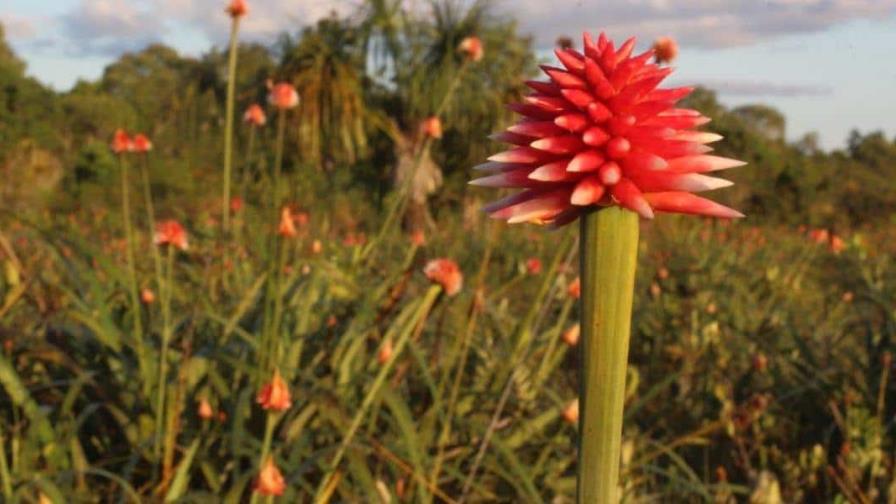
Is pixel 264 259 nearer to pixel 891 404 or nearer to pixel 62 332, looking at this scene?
pixel 62 332

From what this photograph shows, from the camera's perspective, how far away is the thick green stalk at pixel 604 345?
0.66 m

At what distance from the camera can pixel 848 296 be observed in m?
4.39

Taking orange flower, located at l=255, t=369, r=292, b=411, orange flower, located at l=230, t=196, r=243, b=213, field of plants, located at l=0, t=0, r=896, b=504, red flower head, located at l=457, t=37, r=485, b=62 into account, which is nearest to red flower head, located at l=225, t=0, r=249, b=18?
field of plants, located at l=0, t=0, r=896, b=504

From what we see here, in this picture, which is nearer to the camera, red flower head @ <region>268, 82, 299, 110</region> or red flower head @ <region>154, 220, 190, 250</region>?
red flower head @ <region>154, 220, 190, 250</region>

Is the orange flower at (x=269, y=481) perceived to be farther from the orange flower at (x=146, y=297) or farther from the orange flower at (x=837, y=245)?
the orange flower at (x=837, y=245)

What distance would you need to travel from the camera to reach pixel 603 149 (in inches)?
26.2

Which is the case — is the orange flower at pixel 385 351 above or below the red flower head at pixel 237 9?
below

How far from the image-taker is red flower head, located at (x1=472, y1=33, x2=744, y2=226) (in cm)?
65

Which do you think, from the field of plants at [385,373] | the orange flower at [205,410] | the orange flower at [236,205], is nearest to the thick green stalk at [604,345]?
the field of plants at [385,373]

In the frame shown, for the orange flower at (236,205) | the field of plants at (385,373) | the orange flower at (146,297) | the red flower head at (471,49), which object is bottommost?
the field of plants at (385,373)

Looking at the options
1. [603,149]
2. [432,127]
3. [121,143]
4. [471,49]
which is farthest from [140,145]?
[603,149]

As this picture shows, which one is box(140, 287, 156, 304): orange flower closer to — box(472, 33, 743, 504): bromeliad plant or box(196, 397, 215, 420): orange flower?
box(196, 397, 215, 420): orange flower

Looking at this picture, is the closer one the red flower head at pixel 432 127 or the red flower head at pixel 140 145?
the red flower head at pixel 432 127

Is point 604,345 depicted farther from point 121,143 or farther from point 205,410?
point 121,143
